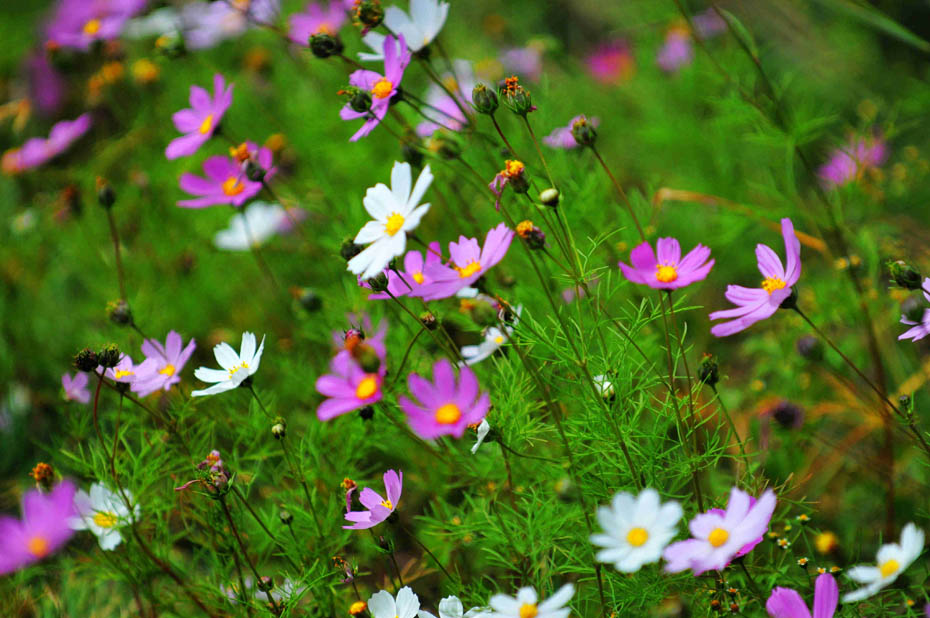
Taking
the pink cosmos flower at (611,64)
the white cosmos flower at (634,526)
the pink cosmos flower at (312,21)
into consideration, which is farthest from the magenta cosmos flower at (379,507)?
the pink cosmos flower at (611,64)

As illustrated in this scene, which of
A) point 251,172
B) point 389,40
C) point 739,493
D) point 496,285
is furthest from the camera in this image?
point 496,285

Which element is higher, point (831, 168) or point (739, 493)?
point (739, 493)

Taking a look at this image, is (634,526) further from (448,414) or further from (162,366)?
(162,366)

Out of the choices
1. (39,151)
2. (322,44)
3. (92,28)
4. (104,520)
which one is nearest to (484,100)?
(322,44)

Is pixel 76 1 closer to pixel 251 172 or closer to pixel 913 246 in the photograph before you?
pixel 251 172

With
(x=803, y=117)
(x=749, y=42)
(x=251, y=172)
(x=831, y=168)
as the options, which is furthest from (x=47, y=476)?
(x=831, y=168)

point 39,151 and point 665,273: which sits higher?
point 665,273

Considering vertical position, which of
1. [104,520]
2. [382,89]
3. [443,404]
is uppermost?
[382,89]

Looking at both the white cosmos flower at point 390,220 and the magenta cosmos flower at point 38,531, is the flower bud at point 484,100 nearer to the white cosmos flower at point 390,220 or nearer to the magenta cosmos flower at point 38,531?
the white cosmos flower at point 390,220
